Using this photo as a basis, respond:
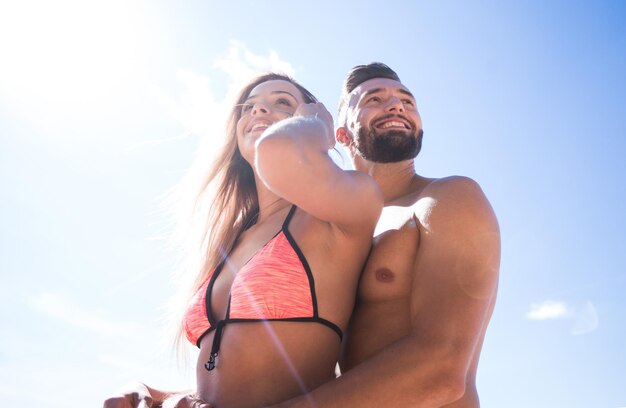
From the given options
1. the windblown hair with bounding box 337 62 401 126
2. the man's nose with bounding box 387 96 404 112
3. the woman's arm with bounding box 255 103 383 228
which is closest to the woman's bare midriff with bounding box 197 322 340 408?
the woman's arm with bounding box 255 103 383 228

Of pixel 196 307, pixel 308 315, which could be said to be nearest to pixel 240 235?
pixel 196 307

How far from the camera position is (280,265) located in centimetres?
262

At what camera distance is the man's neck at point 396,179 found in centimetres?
374

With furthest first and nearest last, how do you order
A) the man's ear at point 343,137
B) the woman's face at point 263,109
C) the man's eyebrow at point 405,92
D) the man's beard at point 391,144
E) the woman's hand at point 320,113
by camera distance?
the man's ear at point 343,137
the man's eyebrow at point 405,92
the man's beard at point 391,144
the woman's face at point 263,109
the woman's hand at point 320,113

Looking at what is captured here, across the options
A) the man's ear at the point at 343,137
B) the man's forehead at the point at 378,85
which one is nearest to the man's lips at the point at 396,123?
the man's forehead at the point at 378,85

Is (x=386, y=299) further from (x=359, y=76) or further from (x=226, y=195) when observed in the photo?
(x=359, y=76)

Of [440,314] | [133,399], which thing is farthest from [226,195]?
[440,314]

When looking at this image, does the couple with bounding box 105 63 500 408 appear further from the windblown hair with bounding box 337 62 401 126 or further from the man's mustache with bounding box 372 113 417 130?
the windblown hair with bounding box 337 62 401 126

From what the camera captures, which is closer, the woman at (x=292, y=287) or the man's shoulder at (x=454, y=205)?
the woman at (x=292, y=287)

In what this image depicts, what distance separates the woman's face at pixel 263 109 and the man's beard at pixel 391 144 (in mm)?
606

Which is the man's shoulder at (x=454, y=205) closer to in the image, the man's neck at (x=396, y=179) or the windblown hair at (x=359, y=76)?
the man's neck at (x=396, y=179)

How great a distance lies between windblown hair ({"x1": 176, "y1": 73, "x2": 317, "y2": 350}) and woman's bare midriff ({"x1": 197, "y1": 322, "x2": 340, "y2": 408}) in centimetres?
145

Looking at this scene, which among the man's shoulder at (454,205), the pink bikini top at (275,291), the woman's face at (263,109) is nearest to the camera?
the pink bikini top at (275,291)

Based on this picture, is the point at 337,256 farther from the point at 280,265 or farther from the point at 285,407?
the point at 285,407
